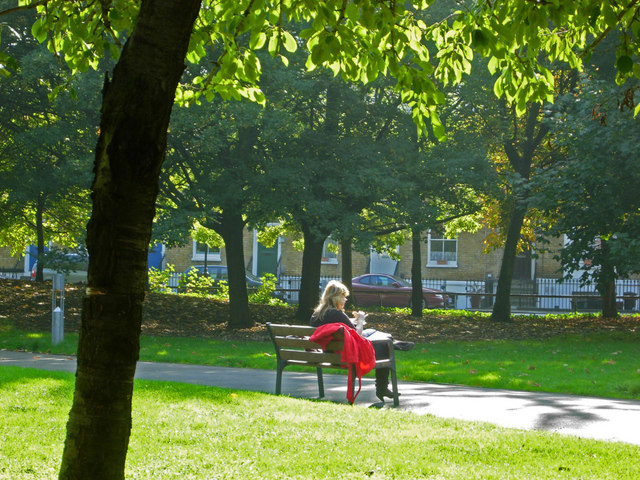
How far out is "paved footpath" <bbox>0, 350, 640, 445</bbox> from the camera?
7938mm

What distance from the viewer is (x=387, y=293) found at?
35.9 meters

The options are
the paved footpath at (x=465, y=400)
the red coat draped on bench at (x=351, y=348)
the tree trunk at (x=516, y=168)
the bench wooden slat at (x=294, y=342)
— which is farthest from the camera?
the tree trunk at (x=516, y=168)

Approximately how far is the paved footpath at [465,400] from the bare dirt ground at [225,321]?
7.96 metres

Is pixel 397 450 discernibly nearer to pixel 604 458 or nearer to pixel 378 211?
pixel 604 458

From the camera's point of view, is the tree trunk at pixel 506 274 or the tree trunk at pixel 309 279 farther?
the tree trunk at pixel 506 274

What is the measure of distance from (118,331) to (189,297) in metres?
23.6

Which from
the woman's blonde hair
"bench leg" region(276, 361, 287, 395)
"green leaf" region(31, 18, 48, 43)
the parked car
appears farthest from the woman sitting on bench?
the parked car

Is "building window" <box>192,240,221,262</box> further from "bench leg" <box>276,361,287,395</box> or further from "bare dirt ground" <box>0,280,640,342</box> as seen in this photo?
"bench leg" <box>276,361,287,395</box>

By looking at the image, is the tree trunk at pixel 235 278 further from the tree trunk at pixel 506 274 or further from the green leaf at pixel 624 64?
the green leaf at pixel 624 64

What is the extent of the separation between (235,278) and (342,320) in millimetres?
13212

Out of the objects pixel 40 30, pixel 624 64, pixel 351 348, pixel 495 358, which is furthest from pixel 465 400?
pixel 495 358

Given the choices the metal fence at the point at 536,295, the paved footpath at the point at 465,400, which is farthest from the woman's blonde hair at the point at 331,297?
the metal fence at the point at 536,295

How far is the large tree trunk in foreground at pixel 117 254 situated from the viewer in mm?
3463

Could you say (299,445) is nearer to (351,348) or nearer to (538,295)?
(351,348)
